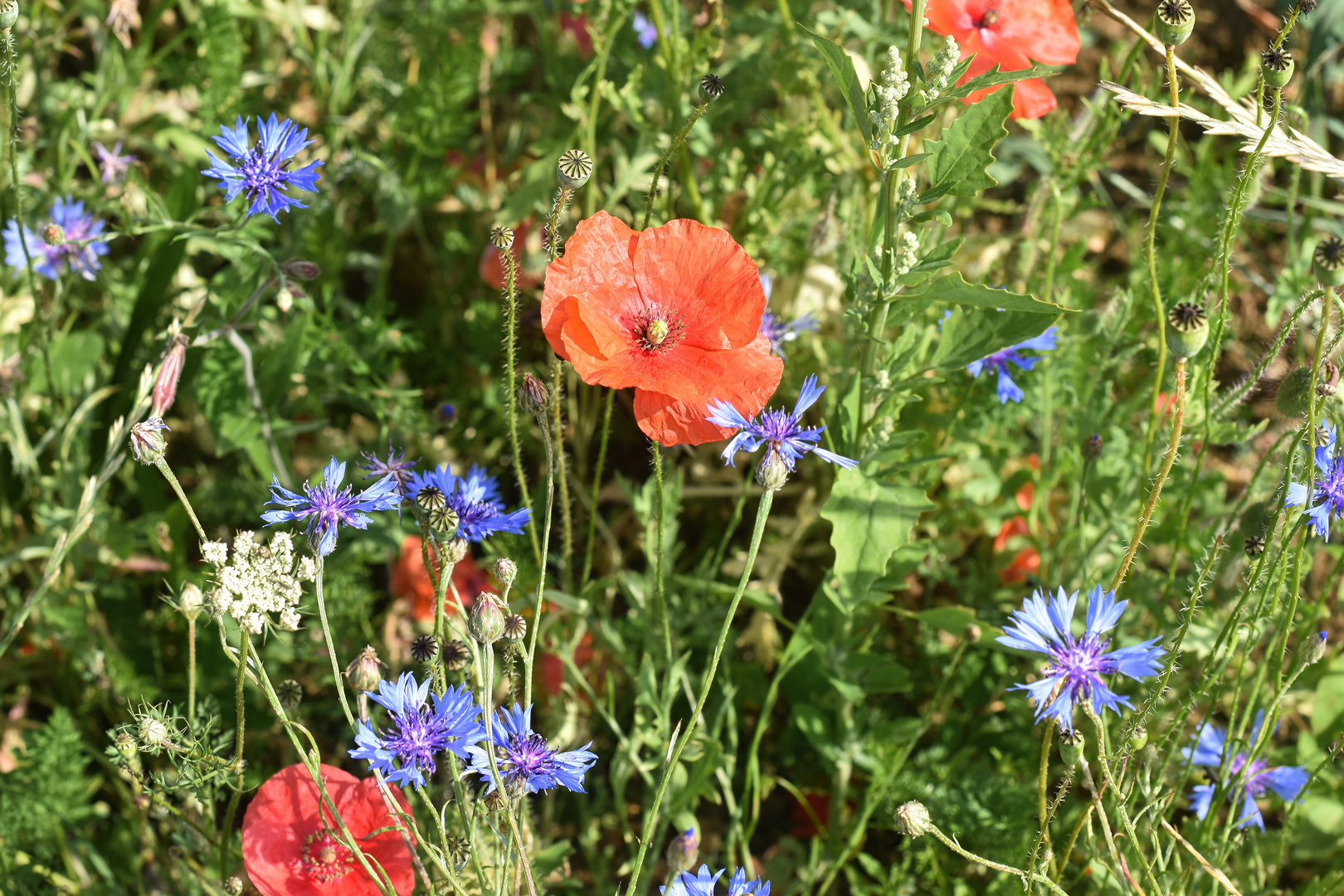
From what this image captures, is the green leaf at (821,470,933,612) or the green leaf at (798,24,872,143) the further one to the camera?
the green leaf at (821,470,933,612)

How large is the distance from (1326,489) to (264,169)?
1653 millimetres

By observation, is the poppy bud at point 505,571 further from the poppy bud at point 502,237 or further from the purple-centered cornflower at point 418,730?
the poppy bud at point 502,237

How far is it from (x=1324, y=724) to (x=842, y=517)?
1.11m

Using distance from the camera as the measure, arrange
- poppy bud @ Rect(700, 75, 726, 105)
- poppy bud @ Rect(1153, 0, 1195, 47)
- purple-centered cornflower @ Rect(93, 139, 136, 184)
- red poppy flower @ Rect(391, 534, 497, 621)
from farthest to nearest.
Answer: red poppy flower @ Rect(391, 534, 497, 621)
purple-centered cornflower @ Rect(93, 139, 136, 184)
poppy bud @ Rect(700, 75, 726, 105)
poppy bud @ Rect(1153, 0, 1195, 47)

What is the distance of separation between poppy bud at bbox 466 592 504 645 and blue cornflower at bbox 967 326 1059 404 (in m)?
1.03

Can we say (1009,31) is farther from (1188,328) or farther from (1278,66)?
(1188,328)

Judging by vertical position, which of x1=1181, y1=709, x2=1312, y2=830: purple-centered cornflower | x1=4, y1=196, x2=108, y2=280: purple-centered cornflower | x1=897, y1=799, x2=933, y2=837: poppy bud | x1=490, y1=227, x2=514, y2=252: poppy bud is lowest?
x1=897, y1=799, x2=933, y2=837: poppy bud

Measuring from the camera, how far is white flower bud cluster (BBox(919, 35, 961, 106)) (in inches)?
58.9

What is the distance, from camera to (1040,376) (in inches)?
91.0

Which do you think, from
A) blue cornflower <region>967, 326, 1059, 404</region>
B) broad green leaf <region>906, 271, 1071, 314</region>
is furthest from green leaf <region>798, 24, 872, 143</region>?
blue cornflower <region>967, 326, 1059, 404</region>

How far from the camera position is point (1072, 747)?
1384mm

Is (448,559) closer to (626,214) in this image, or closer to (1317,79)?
(626,214)

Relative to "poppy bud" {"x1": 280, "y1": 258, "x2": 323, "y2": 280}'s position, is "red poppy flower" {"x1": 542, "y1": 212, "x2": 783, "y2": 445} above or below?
below

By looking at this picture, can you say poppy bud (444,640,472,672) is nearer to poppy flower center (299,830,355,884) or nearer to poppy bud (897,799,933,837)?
poppy flower center (299,830,355,884)
